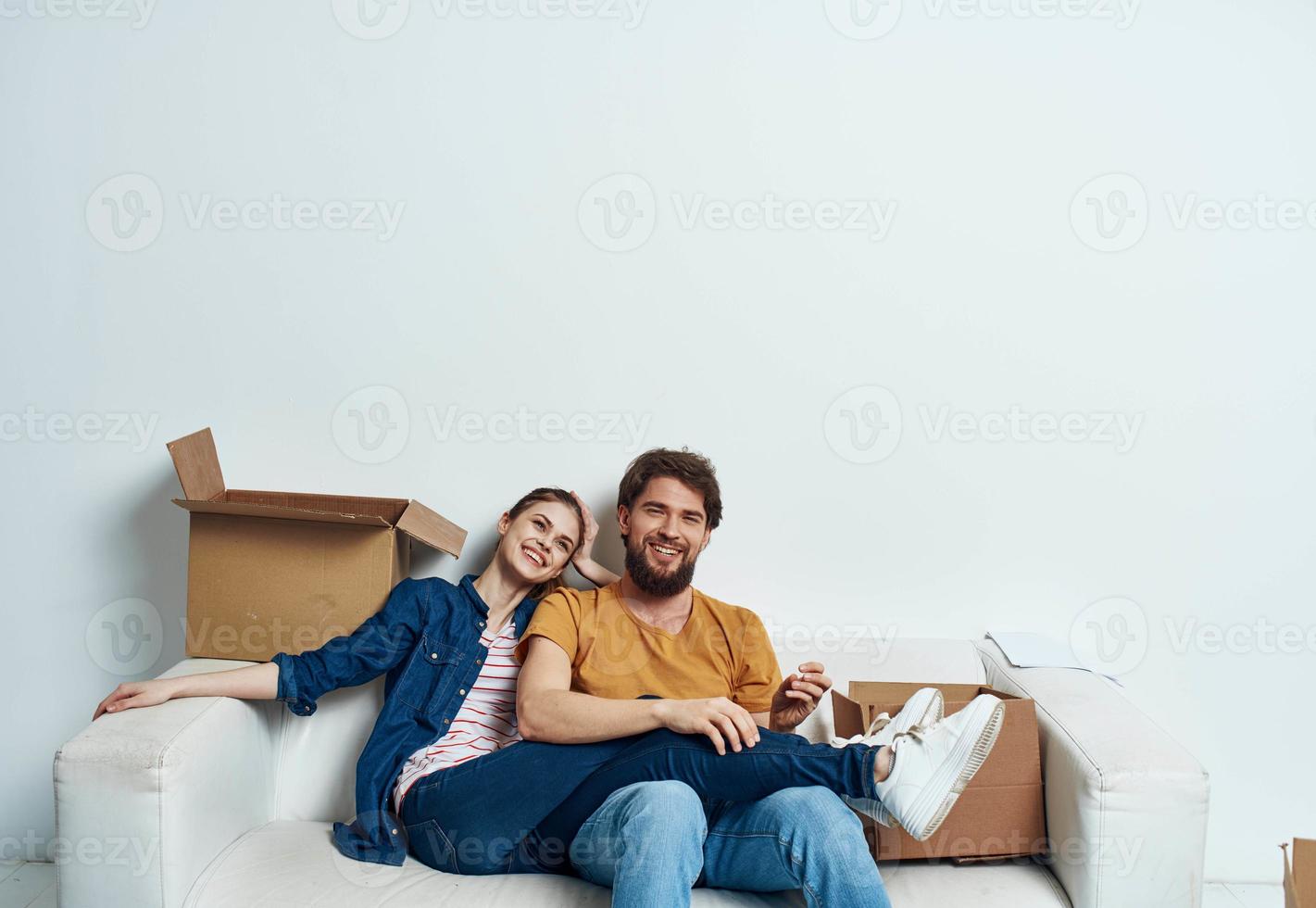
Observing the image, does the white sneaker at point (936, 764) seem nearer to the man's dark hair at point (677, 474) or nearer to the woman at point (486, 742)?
the woman at point (486, 742)

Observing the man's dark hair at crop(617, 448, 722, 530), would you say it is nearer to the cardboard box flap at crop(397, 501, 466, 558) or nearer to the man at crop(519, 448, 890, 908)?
the man at crop(519, 448, 890, 908)

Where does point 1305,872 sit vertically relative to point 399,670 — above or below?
below

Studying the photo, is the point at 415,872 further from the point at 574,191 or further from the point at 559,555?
the point at 574,191

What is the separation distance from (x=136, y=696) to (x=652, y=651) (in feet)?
3.10

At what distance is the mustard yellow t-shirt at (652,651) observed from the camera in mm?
1966

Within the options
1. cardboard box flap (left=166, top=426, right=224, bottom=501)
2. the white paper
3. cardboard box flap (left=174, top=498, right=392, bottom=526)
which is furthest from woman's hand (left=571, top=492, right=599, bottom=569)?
the white paper

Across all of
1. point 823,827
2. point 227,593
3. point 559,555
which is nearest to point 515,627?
point 559,555

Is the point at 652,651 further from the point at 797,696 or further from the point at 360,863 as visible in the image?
the point at 360,863

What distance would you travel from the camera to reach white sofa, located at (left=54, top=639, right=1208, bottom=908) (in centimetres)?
158

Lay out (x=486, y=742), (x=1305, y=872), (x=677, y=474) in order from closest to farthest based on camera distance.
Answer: (x=1305, y=872) → (x=486, y=742) → (x=677, y=474)

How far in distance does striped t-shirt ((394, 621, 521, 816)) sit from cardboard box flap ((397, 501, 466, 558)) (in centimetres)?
21

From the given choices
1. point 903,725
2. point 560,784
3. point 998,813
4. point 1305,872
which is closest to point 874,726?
point 903,725

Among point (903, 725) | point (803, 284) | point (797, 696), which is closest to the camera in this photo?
point (903, 725)

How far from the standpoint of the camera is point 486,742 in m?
1.98
